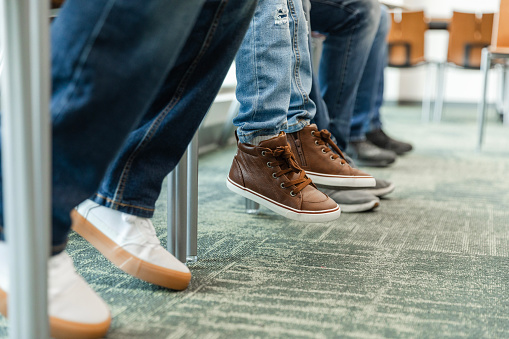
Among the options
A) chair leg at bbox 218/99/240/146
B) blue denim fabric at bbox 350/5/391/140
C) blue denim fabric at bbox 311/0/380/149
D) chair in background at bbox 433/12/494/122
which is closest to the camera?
blue denim fabric at bbox 311/0/380/149

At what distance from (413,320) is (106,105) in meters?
0.44

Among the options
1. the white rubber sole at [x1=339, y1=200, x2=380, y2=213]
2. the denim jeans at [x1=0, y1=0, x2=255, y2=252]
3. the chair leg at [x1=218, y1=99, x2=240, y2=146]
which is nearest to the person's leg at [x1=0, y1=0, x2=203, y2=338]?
the denim jeans at [x1=0, y1=0, x2=255, y2=252]

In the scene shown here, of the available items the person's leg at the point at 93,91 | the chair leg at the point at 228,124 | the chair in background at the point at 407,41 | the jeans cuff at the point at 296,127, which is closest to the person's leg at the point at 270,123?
the jeans cuff at the point at 296,127

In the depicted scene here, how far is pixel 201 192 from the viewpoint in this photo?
1471 millimetres

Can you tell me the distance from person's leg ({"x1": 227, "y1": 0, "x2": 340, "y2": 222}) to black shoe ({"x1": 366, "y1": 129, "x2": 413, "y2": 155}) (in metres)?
1.10

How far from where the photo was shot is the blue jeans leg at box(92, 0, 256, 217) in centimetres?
69

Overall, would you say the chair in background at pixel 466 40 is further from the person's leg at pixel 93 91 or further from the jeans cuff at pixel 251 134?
the person's leg at pixel 93 91

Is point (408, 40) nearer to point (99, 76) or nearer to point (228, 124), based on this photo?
point (228, 124)

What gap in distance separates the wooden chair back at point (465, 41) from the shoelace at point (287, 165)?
314 cm

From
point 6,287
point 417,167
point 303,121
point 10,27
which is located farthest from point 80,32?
point 417,167

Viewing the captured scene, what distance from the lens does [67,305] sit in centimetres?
55

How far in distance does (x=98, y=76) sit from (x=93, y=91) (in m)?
0.01

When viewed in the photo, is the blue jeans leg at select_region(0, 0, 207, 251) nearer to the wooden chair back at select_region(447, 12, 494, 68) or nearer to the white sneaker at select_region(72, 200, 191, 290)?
the white sneaker at select_region(72, 200, 191, 290)

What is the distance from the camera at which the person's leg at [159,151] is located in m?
0.69
